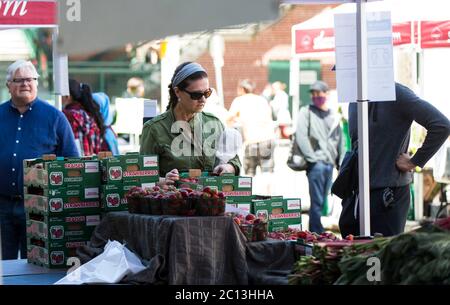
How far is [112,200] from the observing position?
6.38m

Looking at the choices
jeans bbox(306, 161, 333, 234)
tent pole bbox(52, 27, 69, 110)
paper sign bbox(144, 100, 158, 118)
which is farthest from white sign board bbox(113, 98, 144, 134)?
jeans bbox(306, 161, 333, 234)

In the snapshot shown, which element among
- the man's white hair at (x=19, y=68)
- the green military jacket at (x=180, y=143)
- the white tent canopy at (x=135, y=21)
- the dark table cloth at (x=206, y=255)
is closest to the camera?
Answer: the white tent canopy at (x=135, y=21)

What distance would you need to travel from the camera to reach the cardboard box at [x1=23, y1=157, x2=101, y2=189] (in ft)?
20.9

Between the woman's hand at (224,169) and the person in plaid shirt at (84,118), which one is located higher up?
the person in plaid shirt at (84,118)

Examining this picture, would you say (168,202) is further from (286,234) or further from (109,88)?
(109,88)

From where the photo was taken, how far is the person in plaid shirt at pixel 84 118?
10.1 meters

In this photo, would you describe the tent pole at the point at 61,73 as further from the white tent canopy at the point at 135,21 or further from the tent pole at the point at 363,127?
the white tent canopy at the point at 135,21

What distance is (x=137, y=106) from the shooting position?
10.1 meters

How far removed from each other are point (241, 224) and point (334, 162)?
25.8 feet

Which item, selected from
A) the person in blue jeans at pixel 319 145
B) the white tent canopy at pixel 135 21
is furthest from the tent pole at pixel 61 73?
the person in blue jeans at pixel 319 145

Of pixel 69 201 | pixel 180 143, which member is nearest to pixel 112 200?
pixel 69 201

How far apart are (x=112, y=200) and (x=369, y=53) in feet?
5.80

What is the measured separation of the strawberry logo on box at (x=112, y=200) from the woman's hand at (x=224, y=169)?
0.61 metres

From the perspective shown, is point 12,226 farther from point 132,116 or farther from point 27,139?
point 132,116
